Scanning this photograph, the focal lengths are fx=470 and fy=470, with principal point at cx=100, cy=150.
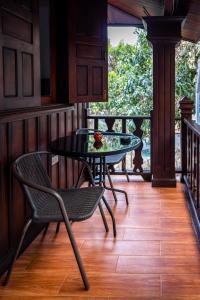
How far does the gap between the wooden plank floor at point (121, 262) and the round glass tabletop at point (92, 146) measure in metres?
0.66

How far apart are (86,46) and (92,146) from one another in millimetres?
1485

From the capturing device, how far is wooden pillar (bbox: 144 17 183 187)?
532 centimetres

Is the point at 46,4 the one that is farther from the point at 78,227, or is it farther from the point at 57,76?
the point at 78,227

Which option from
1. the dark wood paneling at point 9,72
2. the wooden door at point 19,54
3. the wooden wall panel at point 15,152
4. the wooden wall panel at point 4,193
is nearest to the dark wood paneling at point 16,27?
the wooden door at point 19,54

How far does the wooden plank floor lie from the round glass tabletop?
0.66 meters

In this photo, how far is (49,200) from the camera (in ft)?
9.90

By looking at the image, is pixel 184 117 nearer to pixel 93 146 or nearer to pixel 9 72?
pixel 93 146

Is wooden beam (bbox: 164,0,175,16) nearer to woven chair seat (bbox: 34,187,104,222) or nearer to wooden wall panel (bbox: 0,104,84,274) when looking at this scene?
wooden wall panel (bbox: 0,104,84,274)

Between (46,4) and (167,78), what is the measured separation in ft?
5.15

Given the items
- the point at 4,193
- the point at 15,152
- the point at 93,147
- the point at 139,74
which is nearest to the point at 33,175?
the point at 15,152

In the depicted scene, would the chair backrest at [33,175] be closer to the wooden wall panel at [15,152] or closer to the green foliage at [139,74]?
the wooden wall panel at [15,152]

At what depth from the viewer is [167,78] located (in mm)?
5359

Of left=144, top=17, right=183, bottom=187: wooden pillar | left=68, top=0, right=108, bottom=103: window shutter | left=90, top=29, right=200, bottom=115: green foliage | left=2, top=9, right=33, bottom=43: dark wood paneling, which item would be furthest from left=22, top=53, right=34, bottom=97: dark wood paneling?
left=90, top=29, right=200, bottom=115: green foliage

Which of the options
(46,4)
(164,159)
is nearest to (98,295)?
(164,159)
